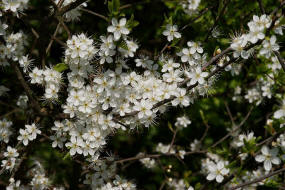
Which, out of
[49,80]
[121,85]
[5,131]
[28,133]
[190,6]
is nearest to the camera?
[121,85]

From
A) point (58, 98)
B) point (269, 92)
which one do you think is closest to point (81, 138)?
point (58, 98)

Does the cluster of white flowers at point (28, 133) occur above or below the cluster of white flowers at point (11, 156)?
above

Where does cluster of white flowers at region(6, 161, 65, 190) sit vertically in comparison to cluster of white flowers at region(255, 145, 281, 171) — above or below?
above

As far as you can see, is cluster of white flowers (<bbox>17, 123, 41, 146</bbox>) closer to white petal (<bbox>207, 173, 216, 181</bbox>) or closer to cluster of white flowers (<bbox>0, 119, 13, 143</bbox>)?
cluster of white flowers (<bbox>0, 119, 13, 143</bbox>)

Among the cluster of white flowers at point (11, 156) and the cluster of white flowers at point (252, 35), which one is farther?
the cluster of white flowers at point (11, 156)

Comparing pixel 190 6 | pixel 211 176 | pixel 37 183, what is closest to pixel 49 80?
pixel 37 183

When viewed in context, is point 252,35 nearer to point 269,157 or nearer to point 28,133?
point 269,157

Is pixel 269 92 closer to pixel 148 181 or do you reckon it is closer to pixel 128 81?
pixel 128 81

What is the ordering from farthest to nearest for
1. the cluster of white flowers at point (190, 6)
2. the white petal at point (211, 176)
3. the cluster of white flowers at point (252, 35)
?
the cluster of white flowers at point (190, 6) → the white petal at point (211, 176) → the cluster of white flowers at point (252, 35)

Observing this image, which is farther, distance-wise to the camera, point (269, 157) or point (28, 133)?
point (28, 133)

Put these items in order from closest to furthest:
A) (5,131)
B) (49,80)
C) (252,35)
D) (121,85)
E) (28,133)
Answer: (252,35)
(121,85)
(49,80)
(28,133)
(5,131)

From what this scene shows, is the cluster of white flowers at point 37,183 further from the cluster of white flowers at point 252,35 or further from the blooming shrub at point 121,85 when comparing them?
the cluster of white flowers at point 252,35

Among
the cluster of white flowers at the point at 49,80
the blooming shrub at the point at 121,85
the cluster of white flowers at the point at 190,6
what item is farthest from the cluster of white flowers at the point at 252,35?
the cluster of white flowers at the point at 49,80

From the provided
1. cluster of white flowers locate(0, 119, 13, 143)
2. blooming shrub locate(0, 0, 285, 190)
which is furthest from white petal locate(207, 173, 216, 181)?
cluster of white flowers locate(0, 119, 13, 143)
